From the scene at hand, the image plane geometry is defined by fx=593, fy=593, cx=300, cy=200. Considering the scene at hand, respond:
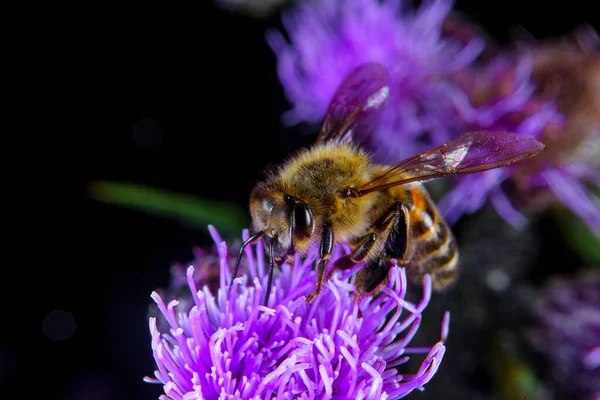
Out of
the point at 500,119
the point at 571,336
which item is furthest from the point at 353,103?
the point at 571,336

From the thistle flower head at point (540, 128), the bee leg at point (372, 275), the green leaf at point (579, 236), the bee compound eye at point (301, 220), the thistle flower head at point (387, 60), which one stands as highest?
the thistle flower head at point (387, 60)

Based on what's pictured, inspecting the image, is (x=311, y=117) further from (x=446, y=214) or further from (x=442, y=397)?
A: (x=442, y=397)

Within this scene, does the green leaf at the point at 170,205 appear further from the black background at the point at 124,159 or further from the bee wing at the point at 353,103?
the bee wing at the point at 353,103

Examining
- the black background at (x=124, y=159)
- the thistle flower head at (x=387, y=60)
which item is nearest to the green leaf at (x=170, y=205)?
the black background at (x=124, y=159)

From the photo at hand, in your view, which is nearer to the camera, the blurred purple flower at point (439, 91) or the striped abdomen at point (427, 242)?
the striped abdomen at point (427, 242)

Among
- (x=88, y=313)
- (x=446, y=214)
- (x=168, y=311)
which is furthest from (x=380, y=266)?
(x=88, y=313)

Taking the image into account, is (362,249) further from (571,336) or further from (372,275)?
(571,336)

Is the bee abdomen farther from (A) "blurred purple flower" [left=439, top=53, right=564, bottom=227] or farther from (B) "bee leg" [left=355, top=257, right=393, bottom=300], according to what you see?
(A) "blurred purple flower" [left=439, top=53, right=564, bottom=227]
